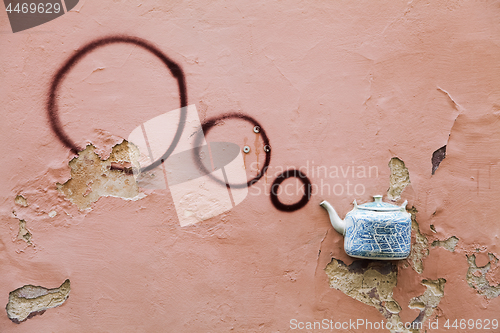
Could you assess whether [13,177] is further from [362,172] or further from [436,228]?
[436,228]

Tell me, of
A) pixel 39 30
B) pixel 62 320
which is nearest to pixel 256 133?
pixel 39 30

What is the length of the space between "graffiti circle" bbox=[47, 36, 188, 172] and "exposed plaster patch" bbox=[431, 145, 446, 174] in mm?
1406

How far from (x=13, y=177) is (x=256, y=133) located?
1363 mm

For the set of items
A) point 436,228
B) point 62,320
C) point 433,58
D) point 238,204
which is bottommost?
point 62,320

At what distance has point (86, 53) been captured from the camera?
66.1 inches

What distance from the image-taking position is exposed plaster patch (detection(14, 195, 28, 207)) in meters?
1.67

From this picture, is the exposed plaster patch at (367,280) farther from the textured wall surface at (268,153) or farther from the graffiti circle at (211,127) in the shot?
the graffiti circle at (211,127)

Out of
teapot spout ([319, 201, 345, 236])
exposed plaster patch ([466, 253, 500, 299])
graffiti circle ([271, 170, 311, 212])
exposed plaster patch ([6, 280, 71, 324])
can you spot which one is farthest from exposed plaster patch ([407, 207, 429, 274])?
exposed plaster patch ([6, 280, 71, 324])

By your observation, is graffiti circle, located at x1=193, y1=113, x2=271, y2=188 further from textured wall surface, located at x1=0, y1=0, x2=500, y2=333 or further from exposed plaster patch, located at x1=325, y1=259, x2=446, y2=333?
exposed plaster patch, located at x1=325, y1=259, x2=446, y2=333

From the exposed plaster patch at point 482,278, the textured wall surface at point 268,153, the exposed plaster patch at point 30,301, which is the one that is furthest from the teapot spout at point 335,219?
the exposed plaster patch at point 30,301

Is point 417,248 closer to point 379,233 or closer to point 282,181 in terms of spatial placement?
point 379,233

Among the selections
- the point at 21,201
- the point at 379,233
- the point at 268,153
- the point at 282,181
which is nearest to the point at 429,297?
the point at 379,233

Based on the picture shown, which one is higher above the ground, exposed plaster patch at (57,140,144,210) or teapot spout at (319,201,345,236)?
exposed plaster patch at (57,140,144,210)

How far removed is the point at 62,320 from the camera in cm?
166
